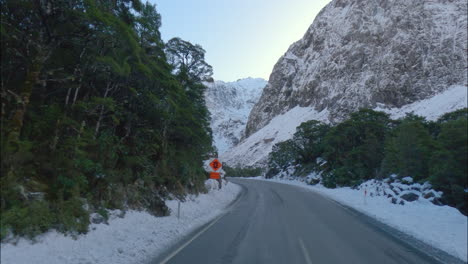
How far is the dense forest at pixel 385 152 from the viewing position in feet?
30.3

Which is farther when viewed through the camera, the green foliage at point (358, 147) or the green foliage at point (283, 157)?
the green foliage at point (283, 157)

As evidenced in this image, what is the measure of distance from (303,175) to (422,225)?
41480mm

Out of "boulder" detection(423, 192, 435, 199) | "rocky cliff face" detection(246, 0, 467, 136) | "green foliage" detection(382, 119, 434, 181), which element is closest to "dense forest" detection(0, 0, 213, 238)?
"boulder" detection(423, 192, 435, 199)

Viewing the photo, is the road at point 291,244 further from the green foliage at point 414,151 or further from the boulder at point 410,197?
the green foliage at point 414,151

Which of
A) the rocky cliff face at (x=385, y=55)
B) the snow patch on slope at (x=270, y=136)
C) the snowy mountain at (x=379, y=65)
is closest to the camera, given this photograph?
the snowy mountain at (x=379, y=65)

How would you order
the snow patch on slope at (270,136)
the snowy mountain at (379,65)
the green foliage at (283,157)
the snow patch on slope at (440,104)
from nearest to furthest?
the snow patch on slope at (440,104), the green foliage at (283,157), the snowy mountain at (379,65), the snow patch on slope at (270,136)

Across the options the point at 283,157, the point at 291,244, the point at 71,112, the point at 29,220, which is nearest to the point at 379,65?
the point at 283,157

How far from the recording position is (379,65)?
3425 inches

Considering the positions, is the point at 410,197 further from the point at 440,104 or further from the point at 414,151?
the point at 440,104

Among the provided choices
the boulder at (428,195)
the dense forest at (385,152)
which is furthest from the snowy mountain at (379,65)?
the boulder at (428,195)

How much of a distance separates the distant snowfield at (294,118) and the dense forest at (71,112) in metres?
63.2

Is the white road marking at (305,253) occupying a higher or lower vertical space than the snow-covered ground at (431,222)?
lower

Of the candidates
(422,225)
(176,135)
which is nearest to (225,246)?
(422,225)

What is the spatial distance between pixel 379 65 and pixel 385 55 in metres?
3.12
